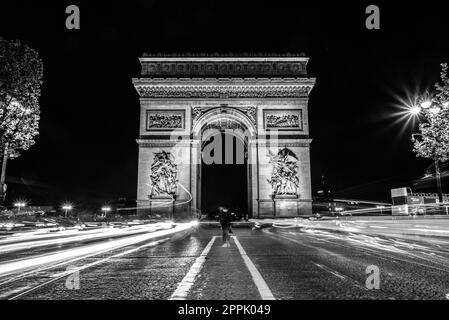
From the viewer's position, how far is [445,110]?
13.6 metres

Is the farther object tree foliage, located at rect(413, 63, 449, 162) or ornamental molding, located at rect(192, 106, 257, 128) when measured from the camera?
ornamental molding, located at rect(192, 106, 257, 128)

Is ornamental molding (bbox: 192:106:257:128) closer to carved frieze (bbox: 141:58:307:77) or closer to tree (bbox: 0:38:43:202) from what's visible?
carved frieze (bbox: 141:58:307:77)

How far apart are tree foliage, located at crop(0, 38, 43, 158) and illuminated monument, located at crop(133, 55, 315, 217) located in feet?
43.8

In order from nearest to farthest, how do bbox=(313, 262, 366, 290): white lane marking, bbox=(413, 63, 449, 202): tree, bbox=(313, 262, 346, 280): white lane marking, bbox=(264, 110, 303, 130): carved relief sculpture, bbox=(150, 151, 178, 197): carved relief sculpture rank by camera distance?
bbox=(313, 262, 366, 290): white lane marking → bbox=(313, 262, 346, 280): white lane marking → bbox=(413, 63, 449, 202): tree → bbox=(150, 151, 178, 197): carved relief sculpture → bbox=(264, 110, 303, 130): carved relief sculpture

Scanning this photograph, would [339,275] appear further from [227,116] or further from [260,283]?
[227,116]

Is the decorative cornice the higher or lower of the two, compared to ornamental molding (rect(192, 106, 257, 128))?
higher

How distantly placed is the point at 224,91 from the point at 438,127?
69.7 feet

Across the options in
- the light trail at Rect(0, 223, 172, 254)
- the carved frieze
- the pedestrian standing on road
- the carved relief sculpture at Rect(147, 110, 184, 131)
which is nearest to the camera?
the light trail at Rect(0, 223, 172, 254)

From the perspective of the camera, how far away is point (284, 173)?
31.6 metres

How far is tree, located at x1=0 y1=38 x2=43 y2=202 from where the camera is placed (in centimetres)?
1747

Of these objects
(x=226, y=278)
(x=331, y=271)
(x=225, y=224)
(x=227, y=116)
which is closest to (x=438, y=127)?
(x=225, y=224)

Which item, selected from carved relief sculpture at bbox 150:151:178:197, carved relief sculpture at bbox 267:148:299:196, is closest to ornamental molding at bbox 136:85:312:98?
carved relief sculpture at bbox 267:148:299:196

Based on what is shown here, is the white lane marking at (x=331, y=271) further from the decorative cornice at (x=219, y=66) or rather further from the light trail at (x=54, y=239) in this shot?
the decorative cornice at (x=219, y=66)

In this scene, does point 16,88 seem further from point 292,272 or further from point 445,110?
point 445,110
